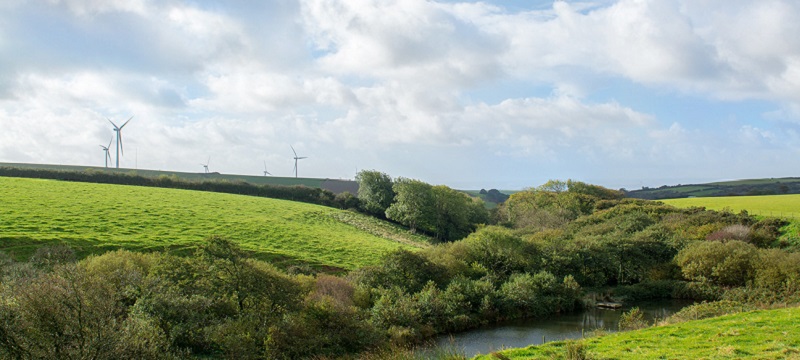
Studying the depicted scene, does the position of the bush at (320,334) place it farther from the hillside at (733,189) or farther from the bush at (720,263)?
the hillside at (733,189)

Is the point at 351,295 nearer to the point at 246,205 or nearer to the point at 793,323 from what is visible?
the point at 793,323

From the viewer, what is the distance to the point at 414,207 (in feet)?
288

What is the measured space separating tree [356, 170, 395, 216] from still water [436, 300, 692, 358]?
192 ft

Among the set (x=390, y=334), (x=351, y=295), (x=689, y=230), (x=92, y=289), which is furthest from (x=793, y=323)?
(x=689, y=230)

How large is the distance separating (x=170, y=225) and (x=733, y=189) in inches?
6062

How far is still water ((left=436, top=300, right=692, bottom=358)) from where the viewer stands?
29.5 meters

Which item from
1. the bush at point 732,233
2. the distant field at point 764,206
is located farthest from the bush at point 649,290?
the distant field at point 764,206

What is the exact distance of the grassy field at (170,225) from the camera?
44219 millimetres

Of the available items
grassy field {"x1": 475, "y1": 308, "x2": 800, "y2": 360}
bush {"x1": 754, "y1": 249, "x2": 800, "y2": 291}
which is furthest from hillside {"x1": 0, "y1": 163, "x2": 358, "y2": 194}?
grassy field {"x1": 475, "y1": 308, "x2": 800, "y2": 360}

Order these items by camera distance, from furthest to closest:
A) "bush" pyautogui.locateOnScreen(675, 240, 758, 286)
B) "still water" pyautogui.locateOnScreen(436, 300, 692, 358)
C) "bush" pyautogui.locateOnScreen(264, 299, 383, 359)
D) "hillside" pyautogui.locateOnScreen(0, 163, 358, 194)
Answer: "hillside" pyautogui.locateOnScreen(0, 163, 358, 194) < "bush" pyautogui.locateOnScreen(675, 240, 758, 286) < "still water" pyautogui.locateOnScreen(436, 300, 692, 358) < "bush" pyautogui.locateOnScreen(264, 299, 383, 359)

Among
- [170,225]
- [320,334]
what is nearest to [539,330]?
[320,334]

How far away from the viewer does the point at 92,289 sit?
15.8 meters

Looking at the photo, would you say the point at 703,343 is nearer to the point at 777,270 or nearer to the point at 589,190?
the point at 777,270

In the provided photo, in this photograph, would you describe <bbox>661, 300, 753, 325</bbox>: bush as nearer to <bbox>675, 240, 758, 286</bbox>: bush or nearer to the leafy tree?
<bbox>675, 240, 758, 286</bbox>: bush
